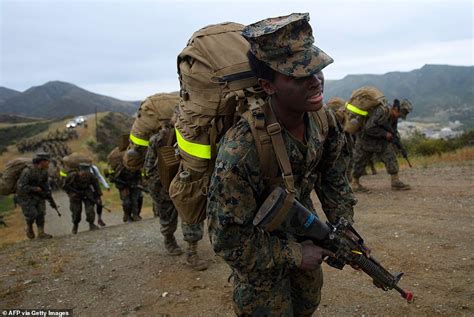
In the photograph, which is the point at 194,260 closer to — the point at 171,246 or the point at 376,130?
the point at 171,246

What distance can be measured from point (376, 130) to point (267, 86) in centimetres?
624

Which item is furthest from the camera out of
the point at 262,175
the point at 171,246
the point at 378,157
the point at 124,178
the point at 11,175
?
the point at 124,178

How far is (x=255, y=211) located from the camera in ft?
6.27

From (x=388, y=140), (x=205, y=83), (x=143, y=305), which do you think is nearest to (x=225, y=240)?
(x=205, y=83)

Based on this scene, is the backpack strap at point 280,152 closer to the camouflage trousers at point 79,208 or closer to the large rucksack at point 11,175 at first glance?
the camouflage trousers at point 79,208

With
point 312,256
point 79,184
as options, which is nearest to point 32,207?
point 79,184

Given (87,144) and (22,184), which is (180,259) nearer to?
(22,184)

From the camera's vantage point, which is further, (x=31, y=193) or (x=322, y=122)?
(x=31, y=193)

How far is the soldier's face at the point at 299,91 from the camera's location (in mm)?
1807

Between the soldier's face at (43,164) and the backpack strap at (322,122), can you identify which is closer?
the backpack strap at (322,122)

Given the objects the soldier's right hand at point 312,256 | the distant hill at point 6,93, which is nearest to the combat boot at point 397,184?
the soldier's right hand at point 312,256

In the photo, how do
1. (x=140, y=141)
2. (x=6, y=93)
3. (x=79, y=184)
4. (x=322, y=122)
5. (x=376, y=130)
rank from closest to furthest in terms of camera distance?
(x=322, y=122) → (x=140, y=141) → (x=376, y=130) → (x=79, y=184) → (x=6, y=93)

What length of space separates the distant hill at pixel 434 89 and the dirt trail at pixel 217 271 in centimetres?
7883

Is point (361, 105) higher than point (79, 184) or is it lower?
higher
